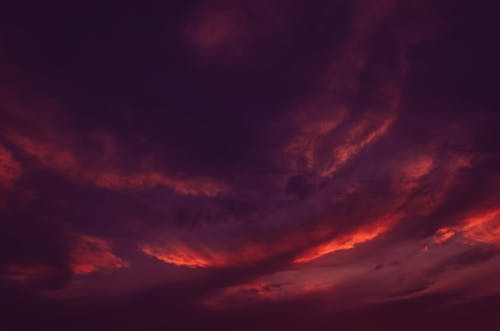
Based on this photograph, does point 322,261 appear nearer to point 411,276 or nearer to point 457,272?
point 411,276

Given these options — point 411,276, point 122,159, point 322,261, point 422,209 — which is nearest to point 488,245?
point 411,276

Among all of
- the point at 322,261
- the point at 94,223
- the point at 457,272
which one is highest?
the point at 94,223

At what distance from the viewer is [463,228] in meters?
17.0

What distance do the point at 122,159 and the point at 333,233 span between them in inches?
406

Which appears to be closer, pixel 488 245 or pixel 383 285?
pixel 488 245

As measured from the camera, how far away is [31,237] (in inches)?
630

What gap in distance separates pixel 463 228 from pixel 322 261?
7.46 metres

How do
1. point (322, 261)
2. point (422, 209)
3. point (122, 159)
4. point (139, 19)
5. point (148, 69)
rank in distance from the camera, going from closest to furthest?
point (139, 19)
point (148, 69)
point (122, 159)
point (422, 209)
point (322, 261)

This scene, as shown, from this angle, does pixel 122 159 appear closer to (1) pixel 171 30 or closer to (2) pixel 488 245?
(1) pixel 171 30

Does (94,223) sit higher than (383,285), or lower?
higher

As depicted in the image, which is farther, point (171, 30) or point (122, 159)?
point (122, 159)

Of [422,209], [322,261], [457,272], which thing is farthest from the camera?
[457,272]

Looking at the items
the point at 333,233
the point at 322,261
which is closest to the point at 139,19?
the point at 333,233

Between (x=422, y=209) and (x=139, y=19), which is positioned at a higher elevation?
(x=139, y=19)
